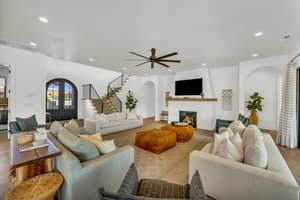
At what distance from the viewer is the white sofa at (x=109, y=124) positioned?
15.8ft

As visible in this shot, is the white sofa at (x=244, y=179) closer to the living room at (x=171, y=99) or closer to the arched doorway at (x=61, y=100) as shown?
the living room at (x=171, y=99)

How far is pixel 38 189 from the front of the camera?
4.50ft

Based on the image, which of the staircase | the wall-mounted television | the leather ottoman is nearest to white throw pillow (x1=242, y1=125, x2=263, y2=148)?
the leather ottoman

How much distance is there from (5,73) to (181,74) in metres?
9.24

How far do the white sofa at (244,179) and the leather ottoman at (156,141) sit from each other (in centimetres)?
159

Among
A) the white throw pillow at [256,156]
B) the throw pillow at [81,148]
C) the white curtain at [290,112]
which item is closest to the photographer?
the white throw pillow at [256,156]

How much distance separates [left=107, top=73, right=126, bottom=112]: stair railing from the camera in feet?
26.1

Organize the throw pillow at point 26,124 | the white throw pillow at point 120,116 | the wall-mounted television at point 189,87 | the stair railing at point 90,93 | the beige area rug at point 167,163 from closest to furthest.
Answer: the beige area rug at point 167,163 → the throw pillow at point 26,124 → the white throw pillow at point 120,116 → the wall-mounted television at point 189,87 → the stair railing at point 90,93

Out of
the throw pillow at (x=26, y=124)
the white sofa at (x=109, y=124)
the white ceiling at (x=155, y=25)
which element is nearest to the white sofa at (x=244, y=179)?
the white ceiling at (x=155, y=25)

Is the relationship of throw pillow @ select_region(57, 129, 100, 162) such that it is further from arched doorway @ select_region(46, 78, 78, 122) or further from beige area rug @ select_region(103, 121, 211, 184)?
arched doorway @ select_region(46, 78, 78, 122)

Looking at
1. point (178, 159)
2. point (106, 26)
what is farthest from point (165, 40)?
point (178, 159)

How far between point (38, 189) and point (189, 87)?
252 inches

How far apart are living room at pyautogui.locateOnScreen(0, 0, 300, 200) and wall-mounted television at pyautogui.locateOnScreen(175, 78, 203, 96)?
5 centimetres

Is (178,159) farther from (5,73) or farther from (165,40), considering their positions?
(5,73)
